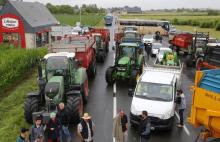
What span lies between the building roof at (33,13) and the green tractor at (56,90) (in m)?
23.2

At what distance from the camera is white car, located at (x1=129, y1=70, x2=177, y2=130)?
15320mm

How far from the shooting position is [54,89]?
49.5 feet

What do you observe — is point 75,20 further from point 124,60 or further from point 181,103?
point 181,103

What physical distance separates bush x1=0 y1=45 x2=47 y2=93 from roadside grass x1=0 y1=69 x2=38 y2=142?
568 mm

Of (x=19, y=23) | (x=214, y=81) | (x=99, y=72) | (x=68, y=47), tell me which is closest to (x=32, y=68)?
(x=99, y=72)

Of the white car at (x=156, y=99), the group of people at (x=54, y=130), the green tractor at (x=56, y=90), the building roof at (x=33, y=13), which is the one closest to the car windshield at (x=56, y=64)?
the green tractor at (x=56, y=90)

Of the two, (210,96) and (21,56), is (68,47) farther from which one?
(210,96)

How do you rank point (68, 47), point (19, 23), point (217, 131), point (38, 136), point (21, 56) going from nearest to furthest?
point (217, 131), point (38, 136), point (68, 47), point (21, 56), point (19, 23)

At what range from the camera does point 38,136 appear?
11.8 meters

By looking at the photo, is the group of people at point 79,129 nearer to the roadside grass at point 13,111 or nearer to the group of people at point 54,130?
the group of people at point 54,130

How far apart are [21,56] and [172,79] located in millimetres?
12630

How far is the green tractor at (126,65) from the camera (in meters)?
23.3

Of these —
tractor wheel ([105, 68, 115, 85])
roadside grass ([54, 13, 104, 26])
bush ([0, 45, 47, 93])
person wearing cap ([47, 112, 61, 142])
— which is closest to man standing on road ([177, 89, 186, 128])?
person wearing cap ([47, 112, 61, 142])

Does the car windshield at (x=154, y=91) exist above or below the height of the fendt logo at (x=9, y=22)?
below
